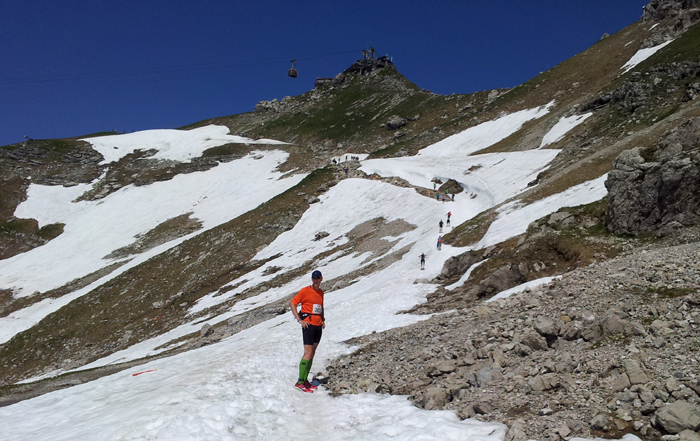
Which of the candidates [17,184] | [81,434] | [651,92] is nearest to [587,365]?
[81,434]

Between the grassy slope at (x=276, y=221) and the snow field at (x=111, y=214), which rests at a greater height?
the snow field at (x=111, y=214)

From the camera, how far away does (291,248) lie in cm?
5109

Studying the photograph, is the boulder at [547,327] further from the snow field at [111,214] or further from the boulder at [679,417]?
the snow field at [111,214]

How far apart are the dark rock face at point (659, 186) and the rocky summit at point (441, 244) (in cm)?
9

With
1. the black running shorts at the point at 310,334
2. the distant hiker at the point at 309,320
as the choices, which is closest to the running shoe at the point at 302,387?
the distant hiker at the point at 309,320

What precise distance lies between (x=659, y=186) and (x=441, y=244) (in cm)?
1673

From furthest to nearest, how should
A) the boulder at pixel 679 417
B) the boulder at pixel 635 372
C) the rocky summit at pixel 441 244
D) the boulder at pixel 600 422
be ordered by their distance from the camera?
1. the rocky summit at pixel 441 244
2. the boulder at pixel 635 372
3. the boulder at pixel 600 422
4. the boulder at pixel 679 417

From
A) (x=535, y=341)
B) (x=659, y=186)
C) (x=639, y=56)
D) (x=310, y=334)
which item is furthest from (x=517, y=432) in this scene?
(x=639, y=56)

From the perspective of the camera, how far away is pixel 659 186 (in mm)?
17578

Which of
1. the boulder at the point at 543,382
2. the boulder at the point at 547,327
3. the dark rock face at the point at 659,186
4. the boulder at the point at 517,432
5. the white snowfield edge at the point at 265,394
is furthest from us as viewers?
the dark rock face at the point at 659,186

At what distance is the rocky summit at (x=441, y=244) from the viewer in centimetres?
801

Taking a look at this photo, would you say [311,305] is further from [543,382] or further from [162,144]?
[162,144]

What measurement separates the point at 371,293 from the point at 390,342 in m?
12.2

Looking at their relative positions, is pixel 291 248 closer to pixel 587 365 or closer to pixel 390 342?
pixel 390 342
